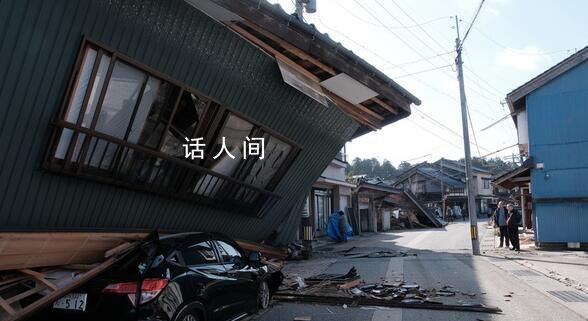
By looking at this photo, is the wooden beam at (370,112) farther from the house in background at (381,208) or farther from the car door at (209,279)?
the house in background at (381,208)

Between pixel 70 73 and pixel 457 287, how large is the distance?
8266 millimetres

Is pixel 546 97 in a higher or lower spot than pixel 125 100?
higher

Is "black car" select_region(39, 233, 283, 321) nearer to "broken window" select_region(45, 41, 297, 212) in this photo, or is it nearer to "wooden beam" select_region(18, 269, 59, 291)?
"wooden beam" select_region(18, 269, 59, 291)

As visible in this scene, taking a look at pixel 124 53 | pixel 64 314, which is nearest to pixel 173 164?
pixel 124 53

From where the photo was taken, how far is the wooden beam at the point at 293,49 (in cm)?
932

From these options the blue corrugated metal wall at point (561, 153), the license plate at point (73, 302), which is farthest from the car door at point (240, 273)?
the blue corrugated metal wall at point (561, 153)

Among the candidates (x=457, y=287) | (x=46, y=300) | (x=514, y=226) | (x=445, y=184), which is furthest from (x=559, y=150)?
(x=445, y=184)

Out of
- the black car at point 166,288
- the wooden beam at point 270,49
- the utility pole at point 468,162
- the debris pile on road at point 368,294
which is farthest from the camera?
the utility pole at point 468,162

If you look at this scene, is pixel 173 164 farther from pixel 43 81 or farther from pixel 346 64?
pixel 346 64

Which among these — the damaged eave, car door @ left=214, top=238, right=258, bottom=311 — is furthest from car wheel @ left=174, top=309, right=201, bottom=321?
the damaged eave

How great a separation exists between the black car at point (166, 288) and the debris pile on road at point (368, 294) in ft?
7.36

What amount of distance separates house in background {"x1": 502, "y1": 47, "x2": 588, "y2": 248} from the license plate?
17533 millimetres

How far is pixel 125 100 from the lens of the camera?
7602 millimetres

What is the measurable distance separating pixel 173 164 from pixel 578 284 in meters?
8.85
